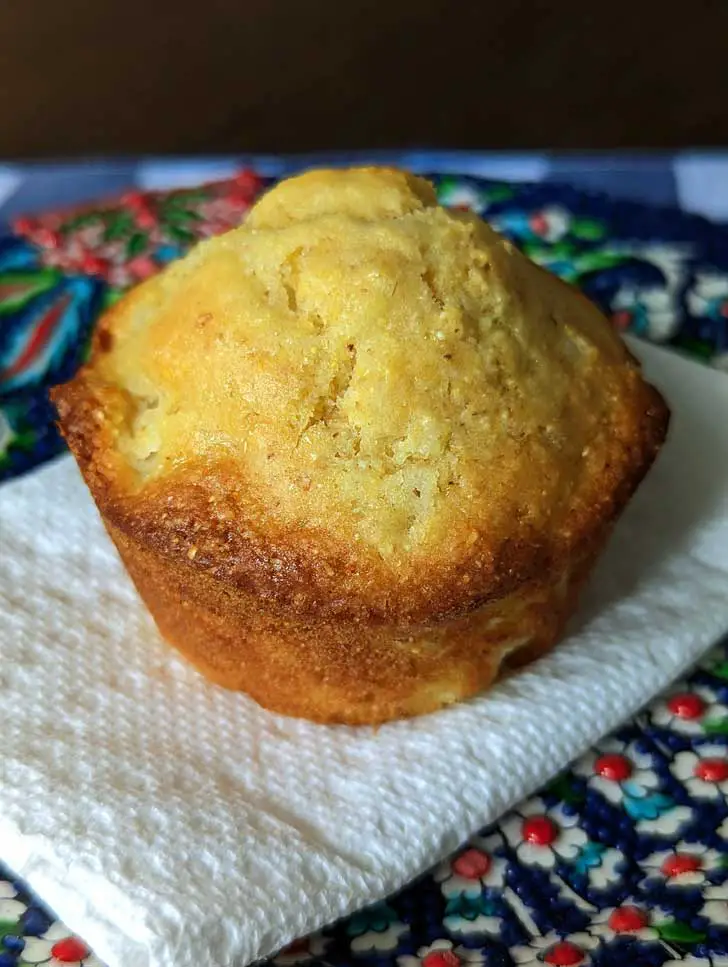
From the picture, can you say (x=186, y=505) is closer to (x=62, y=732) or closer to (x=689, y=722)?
(x=62, y=732)

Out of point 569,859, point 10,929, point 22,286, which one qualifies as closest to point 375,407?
point 569,859

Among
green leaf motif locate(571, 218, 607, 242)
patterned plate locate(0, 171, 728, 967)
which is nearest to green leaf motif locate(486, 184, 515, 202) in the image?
green leaf motif locate(571, 218, 607, 242)

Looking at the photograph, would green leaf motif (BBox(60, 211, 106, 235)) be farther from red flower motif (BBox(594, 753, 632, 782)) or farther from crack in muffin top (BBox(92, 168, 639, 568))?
red flower motif (BBox(594, 753, 632, 782))

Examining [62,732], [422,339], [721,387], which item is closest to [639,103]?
[721,387]

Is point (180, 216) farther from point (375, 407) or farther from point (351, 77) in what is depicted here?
point (351, 77)

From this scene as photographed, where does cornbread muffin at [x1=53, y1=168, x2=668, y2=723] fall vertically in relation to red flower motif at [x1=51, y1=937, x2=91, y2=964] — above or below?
above

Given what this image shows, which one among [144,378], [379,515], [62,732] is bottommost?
[62,732]

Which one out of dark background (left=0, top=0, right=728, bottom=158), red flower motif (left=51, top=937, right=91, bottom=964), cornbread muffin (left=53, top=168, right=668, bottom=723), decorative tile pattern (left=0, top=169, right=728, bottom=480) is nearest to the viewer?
red flower motif (left=51, top=937, right=91, bottom=964)

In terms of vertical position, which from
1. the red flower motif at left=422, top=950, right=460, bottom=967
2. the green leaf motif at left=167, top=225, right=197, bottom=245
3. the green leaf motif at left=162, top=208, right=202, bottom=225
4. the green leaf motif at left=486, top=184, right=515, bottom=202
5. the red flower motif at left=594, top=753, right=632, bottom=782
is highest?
the green leaf motif at left=162, top=208, right=202, bottom=225
